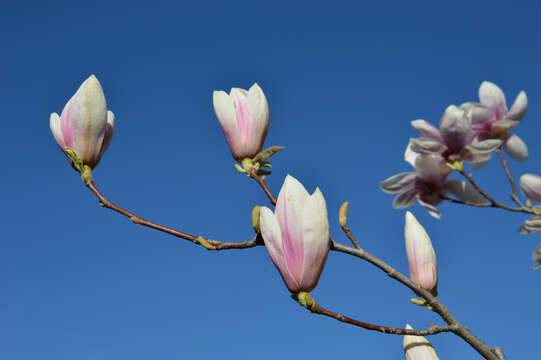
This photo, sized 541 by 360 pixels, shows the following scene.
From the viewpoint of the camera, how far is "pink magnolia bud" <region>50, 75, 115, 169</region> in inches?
62.4

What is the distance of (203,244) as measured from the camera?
1364mm

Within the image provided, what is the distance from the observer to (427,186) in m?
1.24

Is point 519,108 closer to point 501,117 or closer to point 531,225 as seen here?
point 501,117

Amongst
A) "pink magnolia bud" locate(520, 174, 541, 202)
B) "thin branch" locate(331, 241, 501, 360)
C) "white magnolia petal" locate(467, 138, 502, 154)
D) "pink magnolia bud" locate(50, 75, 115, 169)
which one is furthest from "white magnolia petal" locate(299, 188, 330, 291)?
"pink magnolia bud" locate(50, 75, 115, 169)

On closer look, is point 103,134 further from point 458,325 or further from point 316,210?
point 458,325

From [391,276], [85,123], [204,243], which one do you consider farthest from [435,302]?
[85,123]

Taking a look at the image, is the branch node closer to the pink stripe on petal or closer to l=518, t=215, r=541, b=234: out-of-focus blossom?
the pink stripe on petal

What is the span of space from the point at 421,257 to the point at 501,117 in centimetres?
43

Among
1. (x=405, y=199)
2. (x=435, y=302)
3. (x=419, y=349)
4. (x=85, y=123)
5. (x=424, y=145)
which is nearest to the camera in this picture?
(x=424, y=145)

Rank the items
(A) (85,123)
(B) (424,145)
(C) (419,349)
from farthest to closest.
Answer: (A) (85,123) → (C) (419,349) → (B) (424,145)

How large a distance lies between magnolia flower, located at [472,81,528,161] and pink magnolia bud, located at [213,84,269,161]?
0.66 m

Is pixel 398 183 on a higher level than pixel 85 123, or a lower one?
lower

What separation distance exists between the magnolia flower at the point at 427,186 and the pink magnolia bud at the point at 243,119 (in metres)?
0.55

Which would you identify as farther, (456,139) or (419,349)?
(419,349)
